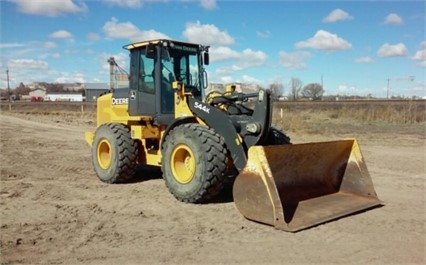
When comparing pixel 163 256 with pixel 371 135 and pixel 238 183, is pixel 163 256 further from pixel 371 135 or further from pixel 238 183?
pixel 371 135

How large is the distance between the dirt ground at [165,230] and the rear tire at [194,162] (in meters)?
0.23

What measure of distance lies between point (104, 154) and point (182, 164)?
8.38 ft

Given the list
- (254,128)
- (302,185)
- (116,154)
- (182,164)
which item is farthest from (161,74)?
(302,185)

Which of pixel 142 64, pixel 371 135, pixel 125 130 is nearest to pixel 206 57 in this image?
pixel 142 64

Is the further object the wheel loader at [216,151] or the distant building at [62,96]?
the distant building at [62,96]

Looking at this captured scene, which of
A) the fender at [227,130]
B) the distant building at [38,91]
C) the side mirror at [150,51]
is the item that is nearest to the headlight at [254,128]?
the fender at [227,130]

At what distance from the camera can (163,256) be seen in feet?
15.2

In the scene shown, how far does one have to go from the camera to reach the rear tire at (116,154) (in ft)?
26.9

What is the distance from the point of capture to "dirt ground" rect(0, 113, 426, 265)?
4648mm

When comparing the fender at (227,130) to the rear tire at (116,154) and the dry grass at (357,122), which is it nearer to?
the rear tire at (116,154)

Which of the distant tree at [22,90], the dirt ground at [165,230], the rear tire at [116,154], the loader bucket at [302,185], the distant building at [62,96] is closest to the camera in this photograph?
the dirt ground at [165,230]

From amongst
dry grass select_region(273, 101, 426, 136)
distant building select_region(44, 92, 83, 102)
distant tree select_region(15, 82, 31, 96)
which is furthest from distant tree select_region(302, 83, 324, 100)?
distant tree select_region(15, 82, 31, 96)

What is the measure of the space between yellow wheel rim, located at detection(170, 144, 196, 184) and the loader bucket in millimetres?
1134

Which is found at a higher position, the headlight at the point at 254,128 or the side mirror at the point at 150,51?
the side mirror at the point at 150,51
